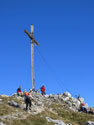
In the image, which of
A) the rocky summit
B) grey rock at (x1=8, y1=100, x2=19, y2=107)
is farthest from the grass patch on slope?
grey rock at (x1=8, y1=100, x2=19, y2=107)

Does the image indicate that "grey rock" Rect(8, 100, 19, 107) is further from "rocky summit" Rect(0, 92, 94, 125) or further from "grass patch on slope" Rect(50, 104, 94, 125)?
"grass patch on slope" Rect(50, 104, 94, 125)

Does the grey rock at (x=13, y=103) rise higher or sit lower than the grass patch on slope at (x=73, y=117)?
higher

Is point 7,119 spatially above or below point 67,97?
below

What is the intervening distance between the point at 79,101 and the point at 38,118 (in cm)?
1628

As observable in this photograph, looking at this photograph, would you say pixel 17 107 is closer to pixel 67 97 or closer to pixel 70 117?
pixel 70 117

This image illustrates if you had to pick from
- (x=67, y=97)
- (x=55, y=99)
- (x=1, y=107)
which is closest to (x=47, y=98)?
(x=55, y=99)

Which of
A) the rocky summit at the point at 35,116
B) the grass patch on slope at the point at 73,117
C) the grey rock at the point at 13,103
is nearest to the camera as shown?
the rocky summit at the point at 35,116

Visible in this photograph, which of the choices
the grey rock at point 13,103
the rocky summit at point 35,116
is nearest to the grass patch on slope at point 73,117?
the rocky summit at point 35,116

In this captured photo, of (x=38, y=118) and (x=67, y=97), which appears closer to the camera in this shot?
(x=38, y=118)

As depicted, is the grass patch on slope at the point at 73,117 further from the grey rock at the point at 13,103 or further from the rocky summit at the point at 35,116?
the grey rock at the point at 13,103

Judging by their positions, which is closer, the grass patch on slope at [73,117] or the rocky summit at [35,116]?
the rocky summit at [35,116]

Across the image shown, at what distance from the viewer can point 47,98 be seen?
111 feet

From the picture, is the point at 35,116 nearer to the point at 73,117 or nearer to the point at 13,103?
the point at 13,103

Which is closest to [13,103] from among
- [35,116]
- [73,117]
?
[35,116]
